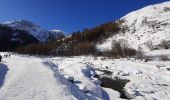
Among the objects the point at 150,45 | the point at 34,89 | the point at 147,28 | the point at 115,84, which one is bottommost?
the point at 115,84

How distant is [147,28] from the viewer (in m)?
120

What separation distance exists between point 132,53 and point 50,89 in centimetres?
5821

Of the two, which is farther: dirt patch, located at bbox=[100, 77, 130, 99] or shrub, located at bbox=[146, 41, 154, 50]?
shrub, located at bbox=[146, 41, 154, 50]

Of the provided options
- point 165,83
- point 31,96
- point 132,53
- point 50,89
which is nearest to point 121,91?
point 165,83

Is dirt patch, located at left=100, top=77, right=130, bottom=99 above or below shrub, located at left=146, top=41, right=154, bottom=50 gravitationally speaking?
below

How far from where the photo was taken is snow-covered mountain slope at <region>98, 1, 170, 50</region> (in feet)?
329

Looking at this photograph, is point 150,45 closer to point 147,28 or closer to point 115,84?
point 147,28

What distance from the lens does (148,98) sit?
22047mm

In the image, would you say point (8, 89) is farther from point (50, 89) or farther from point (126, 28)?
point (126, 28)

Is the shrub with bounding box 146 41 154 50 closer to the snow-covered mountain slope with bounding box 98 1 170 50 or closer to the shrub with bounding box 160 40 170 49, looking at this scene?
the snow-covered mountain slope with bounding box 98 1 170 50

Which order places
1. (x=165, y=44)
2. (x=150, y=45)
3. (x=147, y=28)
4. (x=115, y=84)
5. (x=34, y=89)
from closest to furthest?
(x=34, y=89) < (x=115, y=84) < (x=165, y=44) < (x=150, y=45) < (x=147, y=28)

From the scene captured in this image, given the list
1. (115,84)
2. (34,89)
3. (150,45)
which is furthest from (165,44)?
(34,89)

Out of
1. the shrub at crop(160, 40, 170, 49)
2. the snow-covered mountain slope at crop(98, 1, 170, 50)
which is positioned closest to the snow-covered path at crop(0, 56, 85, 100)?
the shrub at crop(160, 40, 170, 49)

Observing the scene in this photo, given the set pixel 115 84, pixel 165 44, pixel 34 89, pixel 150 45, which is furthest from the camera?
pixel 150 45
